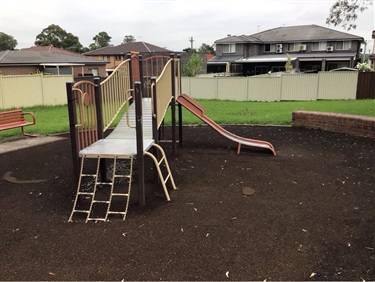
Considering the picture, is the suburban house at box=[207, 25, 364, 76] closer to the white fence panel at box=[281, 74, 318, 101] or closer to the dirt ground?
the white fence panel at box=[281, 74, 318, 101]

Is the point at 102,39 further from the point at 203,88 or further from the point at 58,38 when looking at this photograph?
the point at 203,88

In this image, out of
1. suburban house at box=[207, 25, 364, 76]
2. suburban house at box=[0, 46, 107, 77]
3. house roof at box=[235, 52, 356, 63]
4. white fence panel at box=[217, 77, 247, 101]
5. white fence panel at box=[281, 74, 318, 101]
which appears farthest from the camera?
suburban house at box=[207, 25, 364, 76]

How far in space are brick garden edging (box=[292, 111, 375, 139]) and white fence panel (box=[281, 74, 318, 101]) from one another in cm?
951

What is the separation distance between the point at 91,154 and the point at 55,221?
0.97 m

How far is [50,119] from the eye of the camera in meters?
13.5

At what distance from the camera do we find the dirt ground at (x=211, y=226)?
3348 millimetres

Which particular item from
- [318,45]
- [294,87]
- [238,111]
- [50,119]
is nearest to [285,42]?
[318,45]

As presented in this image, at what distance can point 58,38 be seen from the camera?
73.3 meters

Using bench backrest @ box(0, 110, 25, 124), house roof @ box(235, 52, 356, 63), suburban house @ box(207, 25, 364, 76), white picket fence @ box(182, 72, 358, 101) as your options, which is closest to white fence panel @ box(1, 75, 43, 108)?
bench backrest @ box(0, 110, 25, 124)

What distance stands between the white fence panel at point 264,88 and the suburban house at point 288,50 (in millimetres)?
18337

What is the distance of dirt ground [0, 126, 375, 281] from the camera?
335 cm

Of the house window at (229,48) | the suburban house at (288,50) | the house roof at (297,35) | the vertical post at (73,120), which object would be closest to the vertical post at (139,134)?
the vertical post at (73,120)

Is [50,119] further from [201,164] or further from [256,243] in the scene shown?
[256,243]

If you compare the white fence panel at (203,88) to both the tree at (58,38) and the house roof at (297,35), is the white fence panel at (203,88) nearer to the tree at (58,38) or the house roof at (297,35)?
the house roof at (297,35)
